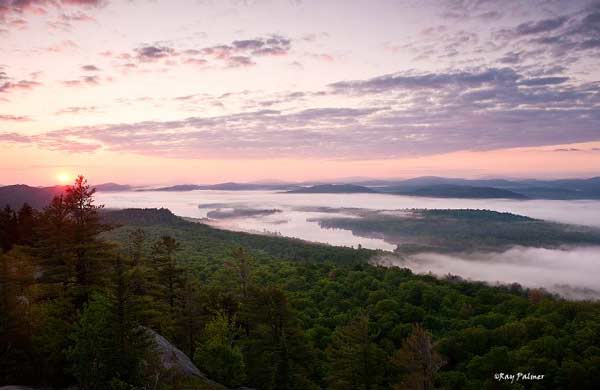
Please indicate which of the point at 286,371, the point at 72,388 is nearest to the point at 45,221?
the point at 72,388

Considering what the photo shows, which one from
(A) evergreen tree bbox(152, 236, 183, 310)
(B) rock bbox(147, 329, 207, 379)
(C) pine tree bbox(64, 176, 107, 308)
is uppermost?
(C) pine tree bbox(64, 176, 107, 308)

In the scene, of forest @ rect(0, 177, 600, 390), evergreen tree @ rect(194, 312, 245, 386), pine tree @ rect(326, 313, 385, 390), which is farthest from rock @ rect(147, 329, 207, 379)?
pine tree @ rect(326, 313, 385, 390)

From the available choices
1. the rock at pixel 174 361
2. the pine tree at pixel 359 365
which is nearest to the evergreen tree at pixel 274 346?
the pine tree at pixel 359 365

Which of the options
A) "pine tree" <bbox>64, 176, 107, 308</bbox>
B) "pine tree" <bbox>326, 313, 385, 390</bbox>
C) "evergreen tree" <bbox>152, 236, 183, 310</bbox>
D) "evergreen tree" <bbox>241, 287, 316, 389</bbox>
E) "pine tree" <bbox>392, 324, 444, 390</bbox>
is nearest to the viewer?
"pine tree" <bbox>64, 176, 107, 308</bbox>

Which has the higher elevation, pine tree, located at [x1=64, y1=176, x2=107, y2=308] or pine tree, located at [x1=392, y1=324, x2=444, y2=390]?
pine tree, located at [x1=64, y1=176, x2=107, y2=308]

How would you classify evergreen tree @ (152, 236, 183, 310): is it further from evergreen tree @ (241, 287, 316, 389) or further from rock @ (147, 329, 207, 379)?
rock @ (147, 329, 207, 379)

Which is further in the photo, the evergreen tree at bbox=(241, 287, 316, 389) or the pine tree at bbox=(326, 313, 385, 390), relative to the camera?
the evergreen tree at bbox=(241, 287, 316, 389)

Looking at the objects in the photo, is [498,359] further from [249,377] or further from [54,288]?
[54,288]

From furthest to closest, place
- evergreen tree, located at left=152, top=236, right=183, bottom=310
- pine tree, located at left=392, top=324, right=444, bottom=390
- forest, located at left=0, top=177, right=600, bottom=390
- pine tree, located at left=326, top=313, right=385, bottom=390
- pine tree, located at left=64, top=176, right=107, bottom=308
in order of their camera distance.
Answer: evergreen tree, located at left=152, top=236, right=183, bottom=310, pine tree, located at left=326, top=313, right=385, bottom=390, pine tree, located at left=392, top=324, right=444, bottom=390, pine tree, located at left=64, top=176, right=107, bottom=308, forest, located at left=0, top=177, right=600, bottom=390

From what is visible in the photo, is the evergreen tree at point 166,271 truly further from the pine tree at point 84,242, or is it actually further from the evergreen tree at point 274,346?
the pine tree at point 84,242

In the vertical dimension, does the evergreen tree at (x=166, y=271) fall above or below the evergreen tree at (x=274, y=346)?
above

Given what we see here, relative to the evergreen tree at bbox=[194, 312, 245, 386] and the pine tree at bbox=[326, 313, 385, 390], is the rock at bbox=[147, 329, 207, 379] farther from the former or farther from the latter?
the pine tree at bbox=[326, 313, 385, 390]
